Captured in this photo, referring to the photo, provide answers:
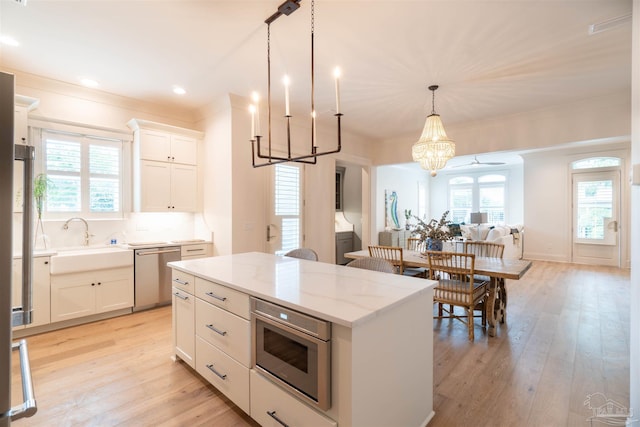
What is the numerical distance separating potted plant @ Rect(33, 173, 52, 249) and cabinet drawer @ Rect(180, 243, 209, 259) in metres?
1.48

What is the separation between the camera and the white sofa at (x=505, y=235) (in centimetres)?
707

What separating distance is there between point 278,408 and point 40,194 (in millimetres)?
3642

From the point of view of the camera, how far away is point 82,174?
3.84 meters

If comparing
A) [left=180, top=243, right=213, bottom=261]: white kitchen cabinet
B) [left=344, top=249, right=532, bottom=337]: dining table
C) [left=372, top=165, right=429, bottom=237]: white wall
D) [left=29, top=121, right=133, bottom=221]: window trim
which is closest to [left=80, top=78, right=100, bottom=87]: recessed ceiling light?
[left=29, top=121, right=133, bottom=221]: window trim

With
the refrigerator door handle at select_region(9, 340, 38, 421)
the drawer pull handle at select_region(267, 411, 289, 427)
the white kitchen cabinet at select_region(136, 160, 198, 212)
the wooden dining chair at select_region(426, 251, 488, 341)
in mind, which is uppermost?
the white kitchen cabinet at select_region(136, 160, 198, 212)

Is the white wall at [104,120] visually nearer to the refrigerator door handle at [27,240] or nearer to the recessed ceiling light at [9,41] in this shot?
the recessed ceiling light at [9,41]

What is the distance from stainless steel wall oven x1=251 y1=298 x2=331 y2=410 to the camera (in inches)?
52.7

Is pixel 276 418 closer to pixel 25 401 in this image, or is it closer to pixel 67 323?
pixel 25 401

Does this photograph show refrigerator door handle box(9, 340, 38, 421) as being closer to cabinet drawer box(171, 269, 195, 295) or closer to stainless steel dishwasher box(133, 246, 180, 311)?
cabinet drawer box(171, 269, 195, 295)

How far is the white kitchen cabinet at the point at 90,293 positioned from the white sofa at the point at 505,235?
730 cm

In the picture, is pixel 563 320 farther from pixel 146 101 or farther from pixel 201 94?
pixel 146 101

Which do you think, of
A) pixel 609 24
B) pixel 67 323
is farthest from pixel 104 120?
pixel 609 24

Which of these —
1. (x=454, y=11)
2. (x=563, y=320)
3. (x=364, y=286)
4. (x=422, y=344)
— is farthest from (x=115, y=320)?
(x=563, y=320)

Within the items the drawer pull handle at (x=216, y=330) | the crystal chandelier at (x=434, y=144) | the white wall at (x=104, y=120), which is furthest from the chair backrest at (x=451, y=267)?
the white wall at (x=104, y=120)
